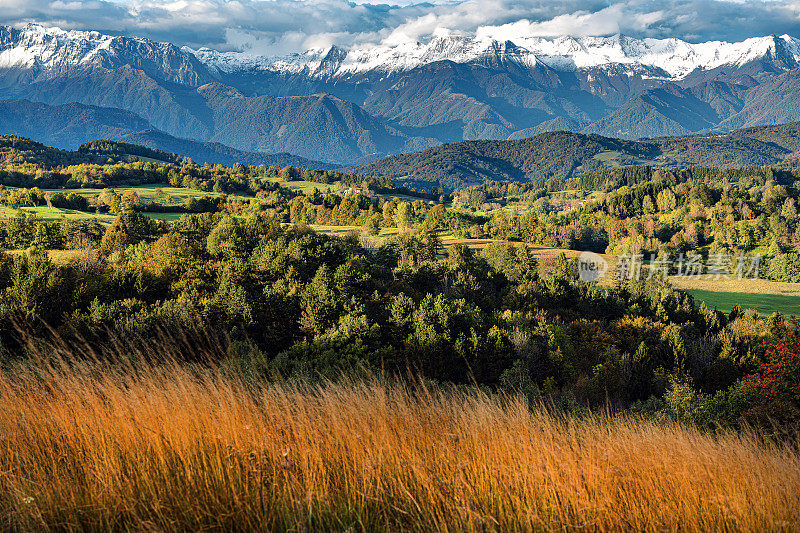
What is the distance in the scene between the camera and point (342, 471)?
356cm

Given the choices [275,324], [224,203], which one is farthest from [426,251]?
[224,203]

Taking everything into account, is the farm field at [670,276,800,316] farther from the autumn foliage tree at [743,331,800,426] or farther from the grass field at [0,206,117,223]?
the grass field at [0,206,117,223]

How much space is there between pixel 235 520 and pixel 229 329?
22022 millimetres

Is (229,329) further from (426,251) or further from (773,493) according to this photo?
(426,251)

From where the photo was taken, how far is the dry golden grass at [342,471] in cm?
299

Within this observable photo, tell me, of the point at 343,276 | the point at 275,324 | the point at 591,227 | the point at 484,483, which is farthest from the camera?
the point at 591,227

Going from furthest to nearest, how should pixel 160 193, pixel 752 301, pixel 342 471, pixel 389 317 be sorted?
pixel 160 193 < pixel 752 301 < pixel 389 317 < pixel 342 471

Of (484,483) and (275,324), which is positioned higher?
(484,483)

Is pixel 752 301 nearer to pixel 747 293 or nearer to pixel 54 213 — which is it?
pixel 747 293

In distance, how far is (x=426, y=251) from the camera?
69188mm

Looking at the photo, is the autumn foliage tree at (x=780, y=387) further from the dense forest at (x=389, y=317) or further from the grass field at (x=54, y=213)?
the grass field at (x=54, y=213)

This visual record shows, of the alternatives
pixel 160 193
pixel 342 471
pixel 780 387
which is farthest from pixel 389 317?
pixel 160 193

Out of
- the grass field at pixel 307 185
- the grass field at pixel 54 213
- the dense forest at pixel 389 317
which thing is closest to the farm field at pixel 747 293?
the dense forest at pixel 389 317

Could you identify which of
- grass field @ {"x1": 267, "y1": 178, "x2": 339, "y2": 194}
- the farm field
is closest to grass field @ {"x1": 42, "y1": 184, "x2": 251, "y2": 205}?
grass field @ {"x1": 267, "y1": 178, "x2": 339, "y2": 194}
